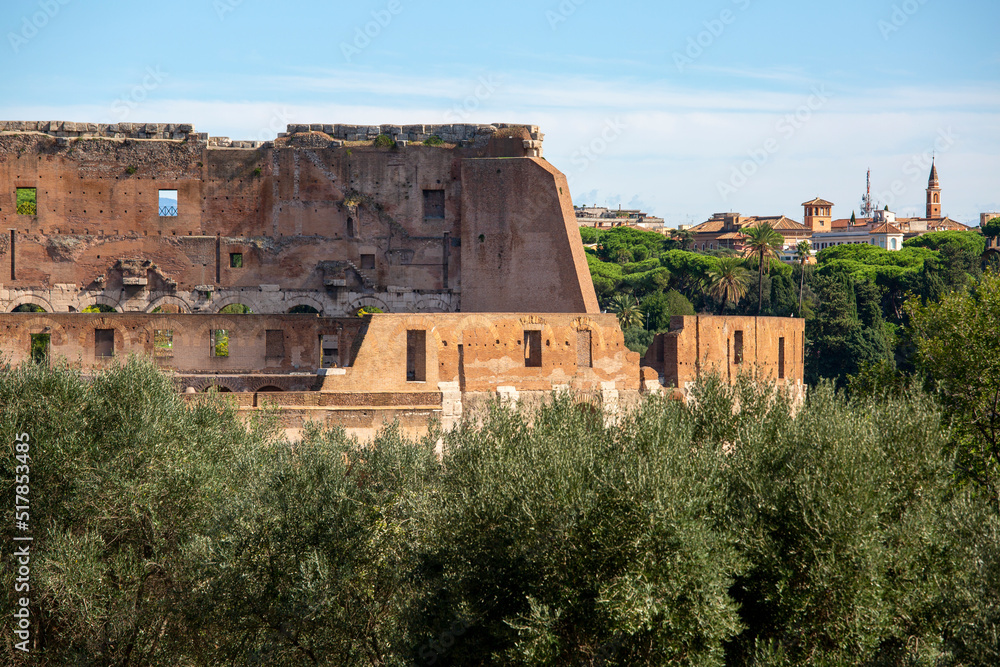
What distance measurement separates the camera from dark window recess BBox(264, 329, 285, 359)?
2086 centimetres

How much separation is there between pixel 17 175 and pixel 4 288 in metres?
2.67

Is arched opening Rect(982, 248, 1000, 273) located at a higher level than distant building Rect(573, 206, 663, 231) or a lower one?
lower

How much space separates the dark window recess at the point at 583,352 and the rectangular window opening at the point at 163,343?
7.49m

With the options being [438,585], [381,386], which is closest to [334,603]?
[438,585]

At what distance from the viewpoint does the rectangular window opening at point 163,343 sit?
2048 cm

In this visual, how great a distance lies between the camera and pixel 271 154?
1033 inches

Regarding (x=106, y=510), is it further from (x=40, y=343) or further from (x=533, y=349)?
(x=533, y=349)

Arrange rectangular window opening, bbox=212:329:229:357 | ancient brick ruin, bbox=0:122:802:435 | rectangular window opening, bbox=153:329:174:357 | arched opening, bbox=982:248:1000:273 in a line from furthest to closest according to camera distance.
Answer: arched opening, bbox=982:248:1000:273
ancient brick ruin, bbox=0:122:802:435
rectangular window opening, bbox=212:329:229:357
rectangular window opening, bbox=153:329:174:357

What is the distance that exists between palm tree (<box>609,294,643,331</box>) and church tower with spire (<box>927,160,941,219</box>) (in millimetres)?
61713

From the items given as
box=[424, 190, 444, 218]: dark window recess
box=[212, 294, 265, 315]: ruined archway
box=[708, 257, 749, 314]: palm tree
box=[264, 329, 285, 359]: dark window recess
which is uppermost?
box=[424, 190, 444, 218]: dark window recess

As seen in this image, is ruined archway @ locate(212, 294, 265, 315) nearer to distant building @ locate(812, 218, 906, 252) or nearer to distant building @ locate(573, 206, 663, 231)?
distant building @ locate(812, 218, 906, 252)

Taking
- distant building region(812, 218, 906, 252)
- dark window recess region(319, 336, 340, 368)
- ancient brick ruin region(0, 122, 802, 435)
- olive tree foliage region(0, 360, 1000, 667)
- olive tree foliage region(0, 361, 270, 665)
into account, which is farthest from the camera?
distant building region(812, 218, 906, 252)

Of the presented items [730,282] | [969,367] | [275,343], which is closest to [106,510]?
[275,343]

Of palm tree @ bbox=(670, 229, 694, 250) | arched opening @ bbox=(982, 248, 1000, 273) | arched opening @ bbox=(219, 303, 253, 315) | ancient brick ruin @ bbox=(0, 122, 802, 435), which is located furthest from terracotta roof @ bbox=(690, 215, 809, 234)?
ancient brick ruin @ bbox=(0, 122, 802, 435)
